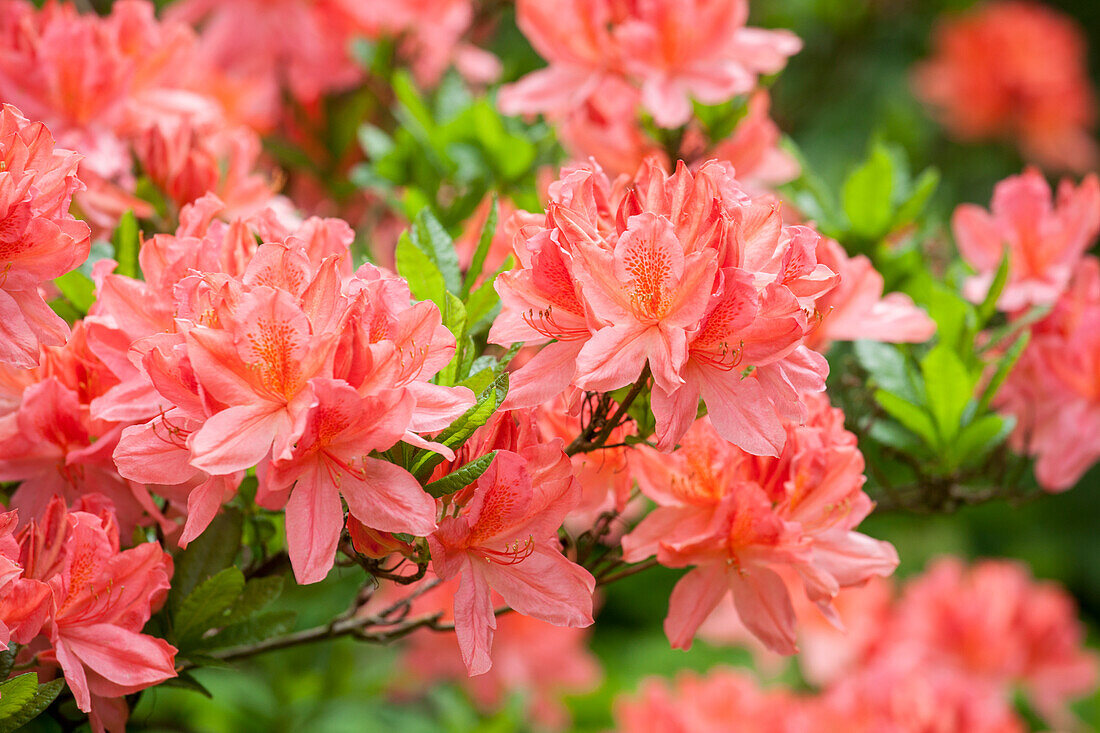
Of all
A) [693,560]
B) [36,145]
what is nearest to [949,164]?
[693,560]

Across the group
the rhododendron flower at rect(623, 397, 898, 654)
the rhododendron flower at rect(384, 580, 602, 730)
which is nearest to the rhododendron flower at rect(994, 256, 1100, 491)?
the rhododendron flower at rect(623, 397, 898, 654)

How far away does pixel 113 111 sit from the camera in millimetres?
1125

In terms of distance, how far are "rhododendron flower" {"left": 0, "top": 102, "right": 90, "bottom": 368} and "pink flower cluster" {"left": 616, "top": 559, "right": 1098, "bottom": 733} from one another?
1123 mm

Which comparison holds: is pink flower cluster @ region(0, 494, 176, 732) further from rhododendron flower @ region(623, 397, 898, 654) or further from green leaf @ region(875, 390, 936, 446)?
green leaf @ region(875, 390, 936, 446)

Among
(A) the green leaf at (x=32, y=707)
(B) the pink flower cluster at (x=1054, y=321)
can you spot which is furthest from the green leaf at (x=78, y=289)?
(B) the pink flower cluster at (x=1054, y=321)

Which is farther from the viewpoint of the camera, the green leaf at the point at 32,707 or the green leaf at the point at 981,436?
the green leaf at the point at 981,436

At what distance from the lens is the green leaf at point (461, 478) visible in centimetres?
69

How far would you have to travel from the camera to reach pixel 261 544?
0.92 metres

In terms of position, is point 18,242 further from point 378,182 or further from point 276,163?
point 276,163

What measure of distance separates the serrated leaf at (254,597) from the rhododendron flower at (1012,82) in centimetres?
286

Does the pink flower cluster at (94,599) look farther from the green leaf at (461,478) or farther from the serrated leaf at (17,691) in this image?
the green leaf at (461,478)

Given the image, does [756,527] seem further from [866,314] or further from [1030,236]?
[1030,236]

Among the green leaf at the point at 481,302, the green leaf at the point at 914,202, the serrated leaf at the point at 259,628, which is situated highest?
the green leaf at the point at 481,302

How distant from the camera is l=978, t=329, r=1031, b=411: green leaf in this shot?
3.38 feet
